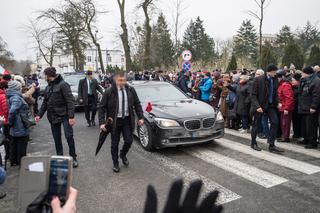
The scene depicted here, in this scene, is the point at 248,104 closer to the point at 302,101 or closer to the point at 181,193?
the point at 302,101

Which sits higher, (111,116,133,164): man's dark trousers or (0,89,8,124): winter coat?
(0,89,8,124): winter coat

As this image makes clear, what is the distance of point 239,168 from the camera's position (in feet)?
17.2

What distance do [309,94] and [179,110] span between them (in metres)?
3.05

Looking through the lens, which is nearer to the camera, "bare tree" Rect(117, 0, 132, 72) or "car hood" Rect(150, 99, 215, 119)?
"car hood" Rect(150, 99, 215, 119)

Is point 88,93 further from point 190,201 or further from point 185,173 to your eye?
point 190,201

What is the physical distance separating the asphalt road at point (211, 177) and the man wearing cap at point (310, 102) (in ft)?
1.29

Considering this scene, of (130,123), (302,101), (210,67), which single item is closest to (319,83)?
(302,101)

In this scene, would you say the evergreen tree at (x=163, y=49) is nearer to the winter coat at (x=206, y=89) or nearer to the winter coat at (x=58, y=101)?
the winter coat at (x=206, y=89)

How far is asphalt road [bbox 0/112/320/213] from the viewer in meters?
3.89

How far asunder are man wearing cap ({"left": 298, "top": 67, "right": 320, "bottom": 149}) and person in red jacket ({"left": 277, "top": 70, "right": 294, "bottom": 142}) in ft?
0.98

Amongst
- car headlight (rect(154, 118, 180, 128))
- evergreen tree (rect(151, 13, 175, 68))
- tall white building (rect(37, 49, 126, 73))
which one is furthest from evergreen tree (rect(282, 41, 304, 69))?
car headlight (rect(154, 118, 180, 128))

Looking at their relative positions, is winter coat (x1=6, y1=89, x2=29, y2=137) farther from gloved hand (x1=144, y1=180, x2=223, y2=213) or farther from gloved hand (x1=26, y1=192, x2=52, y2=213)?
gloved hand (x1=144, y1=180, x2=223, y2=213)

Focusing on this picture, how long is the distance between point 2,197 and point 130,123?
242cm

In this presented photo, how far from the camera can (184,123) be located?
6.19 metres
